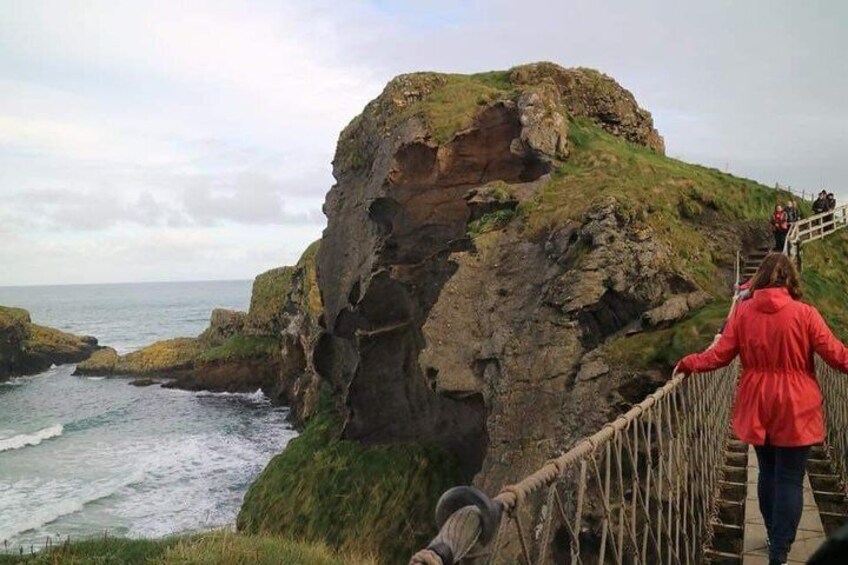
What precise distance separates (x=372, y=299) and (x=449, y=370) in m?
7.72

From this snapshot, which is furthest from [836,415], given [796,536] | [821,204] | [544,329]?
[821,204]

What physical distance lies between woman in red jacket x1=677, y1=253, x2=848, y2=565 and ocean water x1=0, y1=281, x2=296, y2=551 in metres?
17.1

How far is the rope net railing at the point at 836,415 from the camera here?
7797 millimetres

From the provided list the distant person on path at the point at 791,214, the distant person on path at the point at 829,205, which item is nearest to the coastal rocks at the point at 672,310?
the distant person on path at the point at 791,214

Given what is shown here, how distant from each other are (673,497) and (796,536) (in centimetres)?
120

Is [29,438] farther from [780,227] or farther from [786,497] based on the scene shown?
[786,497]

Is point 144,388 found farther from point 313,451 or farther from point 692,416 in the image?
point 692,416

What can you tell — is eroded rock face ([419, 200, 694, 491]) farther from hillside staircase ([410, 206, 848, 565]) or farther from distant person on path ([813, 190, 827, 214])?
distant person on path ([813, 190, 827, 214])

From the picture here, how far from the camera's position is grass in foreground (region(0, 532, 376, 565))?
9539 millimetres

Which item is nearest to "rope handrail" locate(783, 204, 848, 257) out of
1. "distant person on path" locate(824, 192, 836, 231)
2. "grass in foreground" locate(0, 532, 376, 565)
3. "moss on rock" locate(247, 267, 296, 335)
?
"distant person on path" locate(824, 192, 836, 231)

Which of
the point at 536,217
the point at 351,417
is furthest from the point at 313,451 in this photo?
the point at 536,217

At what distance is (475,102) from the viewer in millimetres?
24703

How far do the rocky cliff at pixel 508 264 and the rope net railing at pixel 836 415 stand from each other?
3638 mm

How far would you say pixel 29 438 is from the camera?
1670 inches
